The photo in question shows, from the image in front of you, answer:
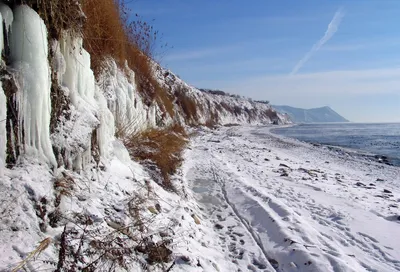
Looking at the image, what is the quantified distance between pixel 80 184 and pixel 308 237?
311cm

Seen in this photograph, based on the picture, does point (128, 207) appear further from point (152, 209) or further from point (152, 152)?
point (152, 152)

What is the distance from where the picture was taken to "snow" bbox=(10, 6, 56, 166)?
9.62 feet

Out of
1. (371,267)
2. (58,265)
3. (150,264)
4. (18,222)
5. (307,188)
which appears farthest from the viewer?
(307,188)

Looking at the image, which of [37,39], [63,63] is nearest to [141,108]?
[63,63]

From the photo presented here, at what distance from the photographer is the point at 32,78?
9.81 feet

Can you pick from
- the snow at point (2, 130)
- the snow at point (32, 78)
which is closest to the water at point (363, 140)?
the snow at point (32, 78)

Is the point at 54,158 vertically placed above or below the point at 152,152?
above

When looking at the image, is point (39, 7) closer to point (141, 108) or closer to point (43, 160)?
point (43, 160)

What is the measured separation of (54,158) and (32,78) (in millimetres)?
823

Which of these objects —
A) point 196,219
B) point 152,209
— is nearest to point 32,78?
point 152,209

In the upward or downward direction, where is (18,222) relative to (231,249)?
upward

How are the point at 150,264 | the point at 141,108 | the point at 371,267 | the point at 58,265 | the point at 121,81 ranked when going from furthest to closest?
the point at 141,108, the point at 121,81, the point at 371,267, the point at 150,264, the point at 58,265

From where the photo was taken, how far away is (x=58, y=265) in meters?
2.25

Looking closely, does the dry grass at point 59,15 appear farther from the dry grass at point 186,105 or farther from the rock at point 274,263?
the dry grass at point 186,105
